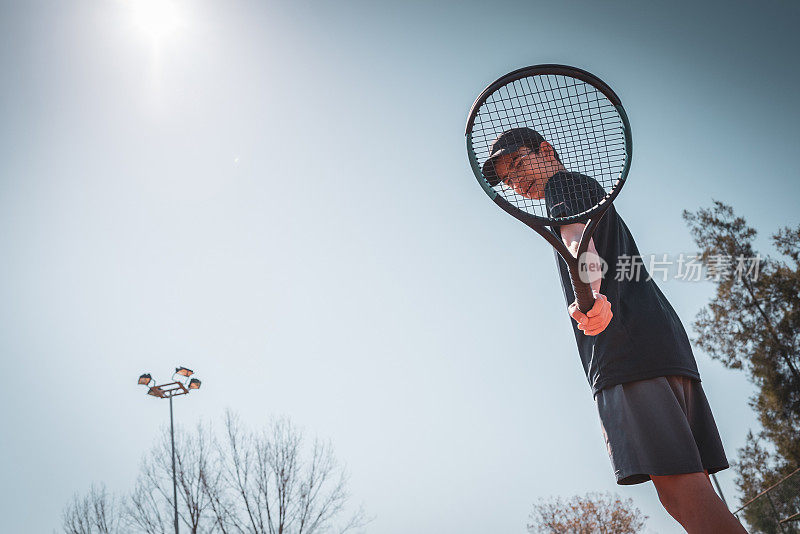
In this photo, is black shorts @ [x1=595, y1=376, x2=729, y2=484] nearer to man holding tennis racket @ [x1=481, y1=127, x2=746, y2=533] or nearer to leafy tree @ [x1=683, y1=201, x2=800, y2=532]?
man holding tennis racket @ [x1=481, y1=127, x2=746, y2=533]

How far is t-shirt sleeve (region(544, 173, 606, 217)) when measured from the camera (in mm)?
2025

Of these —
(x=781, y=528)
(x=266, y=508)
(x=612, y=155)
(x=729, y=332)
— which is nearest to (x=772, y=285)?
(x=729, y=332)

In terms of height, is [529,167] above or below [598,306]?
above

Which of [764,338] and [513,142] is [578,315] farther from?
[764,338]

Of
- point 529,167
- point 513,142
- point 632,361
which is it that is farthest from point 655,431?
point 513,142

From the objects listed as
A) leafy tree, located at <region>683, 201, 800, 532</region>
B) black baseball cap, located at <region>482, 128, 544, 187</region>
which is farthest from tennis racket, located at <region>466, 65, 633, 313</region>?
leafy tree, located at <region>683, 201, 800, 532</region>

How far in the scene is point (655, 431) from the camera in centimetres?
170

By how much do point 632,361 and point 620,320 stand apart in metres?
0.15

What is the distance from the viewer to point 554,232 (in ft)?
7.09

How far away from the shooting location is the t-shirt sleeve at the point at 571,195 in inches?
79.7

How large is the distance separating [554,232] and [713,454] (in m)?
0.95

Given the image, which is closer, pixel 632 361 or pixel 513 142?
pixel 632 361

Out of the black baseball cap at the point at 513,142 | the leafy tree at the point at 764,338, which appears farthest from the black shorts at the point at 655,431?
the leafy tree at the point at 764,338

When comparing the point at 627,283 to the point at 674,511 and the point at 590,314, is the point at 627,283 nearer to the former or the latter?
the point at 590,314
